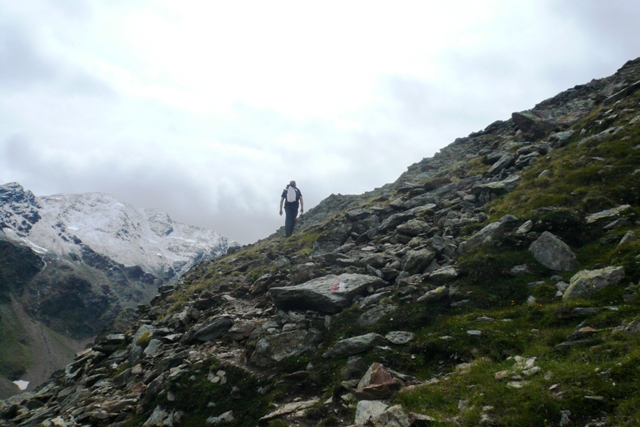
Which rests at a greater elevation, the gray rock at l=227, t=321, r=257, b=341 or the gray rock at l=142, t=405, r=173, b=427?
the gray rock at l=227, t=321, r=257, b=341

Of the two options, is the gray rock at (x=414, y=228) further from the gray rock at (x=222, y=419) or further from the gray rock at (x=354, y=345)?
the gray rock at (x=222, y=419)

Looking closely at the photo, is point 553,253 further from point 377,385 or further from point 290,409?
point 290,409

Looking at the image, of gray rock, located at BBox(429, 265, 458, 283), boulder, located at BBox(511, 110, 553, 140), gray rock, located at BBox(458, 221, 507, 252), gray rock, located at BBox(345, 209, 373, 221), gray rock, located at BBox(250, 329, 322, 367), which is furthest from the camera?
boulder, located at BBox(511, 110, 553, 140)

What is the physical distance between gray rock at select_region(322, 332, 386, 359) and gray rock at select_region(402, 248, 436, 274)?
4.36 meters

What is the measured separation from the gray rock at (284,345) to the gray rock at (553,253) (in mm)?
8496

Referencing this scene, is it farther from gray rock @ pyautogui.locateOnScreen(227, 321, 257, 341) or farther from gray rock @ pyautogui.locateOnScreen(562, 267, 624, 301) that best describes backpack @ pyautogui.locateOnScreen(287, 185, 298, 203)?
gray rock @ pyautogui.locateOnScreen(562, 267, 624, 301)

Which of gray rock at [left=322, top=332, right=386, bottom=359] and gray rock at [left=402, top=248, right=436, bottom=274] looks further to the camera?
gray rock at [left=402, top=248, right=436, bottom=274]

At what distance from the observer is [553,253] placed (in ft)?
45.6

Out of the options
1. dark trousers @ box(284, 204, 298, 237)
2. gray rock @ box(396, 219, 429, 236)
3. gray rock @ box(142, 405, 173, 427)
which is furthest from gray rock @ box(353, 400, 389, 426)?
dark trousers @ box(284, 204, 298, 237)

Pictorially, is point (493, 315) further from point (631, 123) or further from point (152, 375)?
point (631, 123)

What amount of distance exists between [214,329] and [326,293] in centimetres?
528

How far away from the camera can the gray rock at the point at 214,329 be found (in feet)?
54.3

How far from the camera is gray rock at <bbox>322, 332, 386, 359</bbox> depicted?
1231 cm

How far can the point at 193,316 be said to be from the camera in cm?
1936
